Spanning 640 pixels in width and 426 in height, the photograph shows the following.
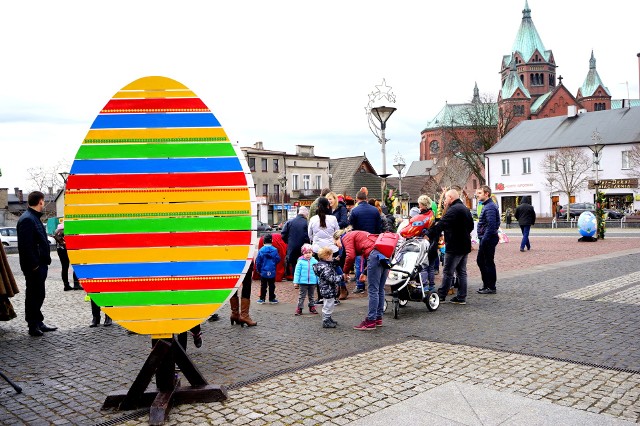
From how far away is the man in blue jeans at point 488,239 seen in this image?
35.1 feet

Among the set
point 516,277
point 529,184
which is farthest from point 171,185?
point 529,184

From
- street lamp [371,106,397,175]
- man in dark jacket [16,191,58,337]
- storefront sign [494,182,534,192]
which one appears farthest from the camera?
storefront sign [494,182,534,192]

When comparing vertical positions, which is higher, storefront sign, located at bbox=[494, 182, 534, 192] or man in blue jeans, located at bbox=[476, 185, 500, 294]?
storefront sign, located at bbox=[494, 182, 534, 192]

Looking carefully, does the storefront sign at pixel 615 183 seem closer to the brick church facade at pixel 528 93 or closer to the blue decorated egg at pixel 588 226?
the brick church facade at pixel 528 93

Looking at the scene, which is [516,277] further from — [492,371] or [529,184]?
[529,184]

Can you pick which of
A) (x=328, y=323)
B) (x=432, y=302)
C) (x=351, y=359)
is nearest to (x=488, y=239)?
(x=432, y=302)

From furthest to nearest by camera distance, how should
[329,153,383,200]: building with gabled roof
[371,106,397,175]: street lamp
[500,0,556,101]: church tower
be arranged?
[500,0,556,101]: church tower → [329,153,383,200]: building with gabled roof → [371,106,397,175]: street lamp

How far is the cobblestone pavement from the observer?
477 centimetres

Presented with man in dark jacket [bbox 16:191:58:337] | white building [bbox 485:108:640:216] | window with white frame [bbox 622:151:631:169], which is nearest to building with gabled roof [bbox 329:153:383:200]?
white building [bbox 485:108:640:216]

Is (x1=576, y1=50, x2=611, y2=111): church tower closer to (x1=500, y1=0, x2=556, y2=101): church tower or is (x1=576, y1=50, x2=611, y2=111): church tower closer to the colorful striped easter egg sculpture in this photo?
(x1=500, y1=0, x2=556, y2=101): church tower

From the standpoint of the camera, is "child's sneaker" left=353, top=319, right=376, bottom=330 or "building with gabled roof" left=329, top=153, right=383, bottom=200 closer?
"child's sneaker" left=353, top=319, right=376, bottom=330

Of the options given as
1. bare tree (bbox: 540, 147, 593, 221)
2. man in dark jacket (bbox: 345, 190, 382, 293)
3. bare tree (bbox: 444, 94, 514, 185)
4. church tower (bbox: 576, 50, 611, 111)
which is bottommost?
man in dark jacket (bbox: 345, 190, 382, 293)

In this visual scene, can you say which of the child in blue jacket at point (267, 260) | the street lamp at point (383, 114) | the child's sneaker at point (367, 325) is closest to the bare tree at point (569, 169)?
the street lamp at point (383, 114)

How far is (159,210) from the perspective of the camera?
184 inches
